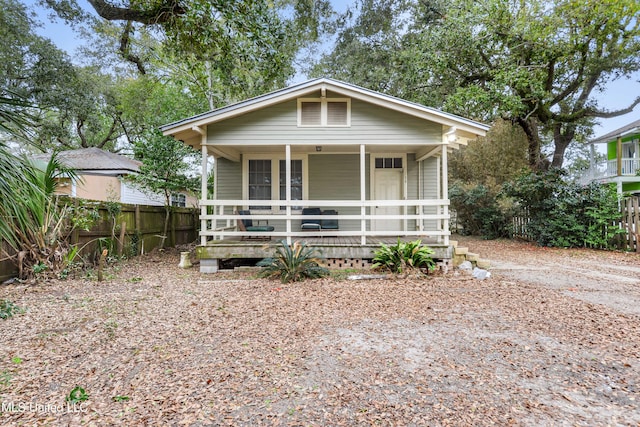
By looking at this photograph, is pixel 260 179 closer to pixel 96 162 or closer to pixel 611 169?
pixel 96 162

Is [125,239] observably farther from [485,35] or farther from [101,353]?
[485,35]

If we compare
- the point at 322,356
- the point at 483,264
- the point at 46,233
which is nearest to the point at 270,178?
the point at 46,233

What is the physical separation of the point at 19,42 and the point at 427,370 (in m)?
17.8

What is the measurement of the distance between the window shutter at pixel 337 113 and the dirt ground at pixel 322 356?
4.11 meters

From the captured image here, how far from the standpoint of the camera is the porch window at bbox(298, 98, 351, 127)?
25.9 ft

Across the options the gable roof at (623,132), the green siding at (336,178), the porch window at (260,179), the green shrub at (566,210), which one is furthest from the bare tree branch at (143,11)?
the gable roof at (623,132)

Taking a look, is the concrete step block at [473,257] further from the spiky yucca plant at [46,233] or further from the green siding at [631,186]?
the green siding at [631,186]

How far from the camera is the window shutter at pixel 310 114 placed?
7.93 metres

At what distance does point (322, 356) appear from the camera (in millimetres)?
3113

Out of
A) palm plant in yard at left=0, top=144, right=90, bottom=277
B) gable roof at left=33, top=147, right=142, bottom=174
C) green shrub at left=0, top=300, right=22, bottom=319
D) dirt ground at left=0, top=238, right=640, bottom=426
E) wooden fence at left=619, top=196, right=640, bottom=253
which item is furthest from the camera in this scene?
gable roof at left=33, top=147, right=142, bottom=174

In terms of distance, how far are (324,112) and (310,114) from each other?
1.12 feet

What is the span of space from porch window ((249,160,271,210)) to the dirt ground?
4540mm

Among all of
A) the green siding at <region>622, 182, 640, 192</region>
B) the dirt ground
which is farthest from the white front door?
the green siding at <region>622, 182, 640, 192</region>

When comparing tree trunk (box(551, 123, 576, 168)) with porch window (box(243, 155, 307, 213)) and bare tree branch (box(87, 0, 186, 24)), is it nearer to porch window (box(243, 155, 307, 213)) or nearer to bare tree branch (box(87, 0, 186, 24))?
porch window (box(243, 155, 307, 213))
